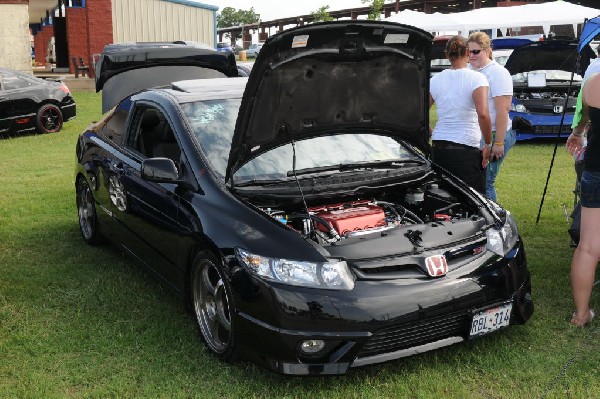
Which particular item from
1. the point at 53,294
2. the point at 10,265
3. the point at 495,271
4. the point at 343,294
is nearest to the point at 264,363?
the point at 343,294

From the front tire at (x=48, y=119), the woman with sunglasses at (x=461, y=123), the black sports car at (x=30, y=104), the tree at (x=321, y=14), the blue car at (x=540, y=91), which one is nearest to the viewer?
the woman with sunglasses at (x=461, y=123)

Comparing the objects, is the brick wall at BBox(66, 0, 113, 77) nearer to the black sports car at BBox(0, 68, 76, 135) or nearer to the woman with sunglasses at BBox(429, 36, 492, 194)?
the black sports car at BBox(0, 68, 76, 135)

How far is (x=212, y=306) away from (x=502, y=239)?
1715 millimetres

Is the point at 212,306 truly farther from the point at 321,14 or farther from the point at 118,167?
the point at 321,14

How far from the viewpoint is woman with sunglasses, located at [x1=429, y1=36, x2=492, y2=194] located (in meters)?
5.32

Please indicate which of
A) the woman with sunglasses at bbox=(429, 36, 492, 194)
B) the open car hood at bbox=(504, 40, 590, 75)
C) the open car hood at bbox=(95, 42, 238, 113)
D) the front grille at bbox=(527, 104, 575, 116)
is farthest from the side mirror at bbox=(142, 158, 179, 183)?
the front grille at bbox=(527, 104, 575, 116)

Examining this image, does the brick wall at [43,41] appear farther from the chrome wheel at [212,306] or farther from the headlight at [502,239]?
the headlight at [502,239]

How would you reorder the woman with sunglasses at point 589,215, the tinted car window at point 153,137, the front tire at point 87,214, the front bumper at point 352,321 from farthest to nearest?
the front tire at point 87,214 < the tinted car window at point 153,137 < the woman with sunglasses at point 589,215 < the front bumper at point 352,321

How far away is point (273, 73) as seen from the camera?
3.80 metres

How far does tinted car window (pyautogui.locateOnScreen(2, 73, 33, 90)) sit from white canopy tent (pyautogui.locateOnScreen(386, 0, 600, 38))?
1148cm

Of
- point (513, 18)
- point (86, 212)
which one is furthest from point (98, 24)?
point (86, 212)

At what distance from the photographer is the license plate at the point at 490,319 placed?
372 centimetres

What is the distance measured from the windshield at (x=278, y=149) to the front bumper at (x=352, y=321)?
1004mm

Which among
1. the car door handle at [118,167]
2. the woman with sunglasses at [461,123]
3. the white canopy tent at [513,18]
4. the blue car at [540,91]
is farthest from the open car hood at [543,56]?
the white canopy tent at [513,18]
